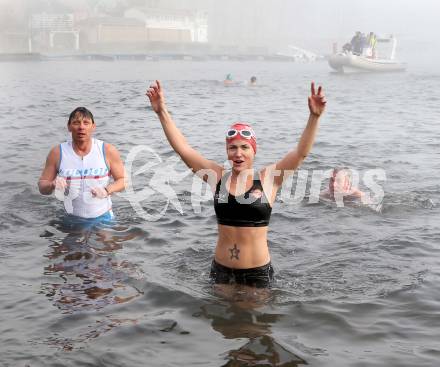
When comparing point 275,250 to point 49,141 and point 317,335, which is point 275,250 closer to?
point 317,335

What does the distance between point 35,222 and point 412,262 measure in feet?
21.6

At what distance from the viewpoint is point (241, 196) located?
6.42 metres

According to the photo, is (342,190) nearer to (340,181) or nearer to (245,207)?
(340,181)

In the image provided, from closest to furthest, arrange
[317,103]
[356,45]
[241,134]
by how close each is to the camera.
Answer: [317,103], [241,134], [356,45]

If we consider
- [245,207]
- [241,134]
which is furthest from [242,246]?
[241,134]

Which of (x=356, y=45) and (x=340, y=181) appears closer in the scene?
(x=340, y=181)

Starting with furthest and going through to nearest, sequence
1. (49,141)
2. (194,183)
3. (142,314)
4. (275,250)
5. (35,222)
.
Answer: (49,141)
(194,183)
(35,222)
(275,250)
(142,314)

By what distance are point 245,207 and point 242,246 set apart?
0.47m

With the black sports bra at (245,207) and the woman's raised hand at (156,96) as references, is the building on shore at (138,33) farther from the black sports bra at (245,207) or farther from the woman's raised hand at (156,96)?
the black sports bra at (245,207)

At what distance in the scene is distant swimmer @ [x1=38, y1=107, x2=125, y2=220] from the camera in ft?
28.1

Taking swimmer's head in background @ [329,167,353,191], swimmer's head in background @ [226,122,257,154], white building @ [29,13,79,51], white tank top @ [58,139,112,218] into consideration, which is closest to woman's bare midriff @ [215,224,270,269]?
swimmer's head in background @ [226,122,257,154]

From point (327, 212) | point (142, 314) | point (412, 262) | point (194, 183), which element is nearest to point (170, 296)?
point (142, 314)

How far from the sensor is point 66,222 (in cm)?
975

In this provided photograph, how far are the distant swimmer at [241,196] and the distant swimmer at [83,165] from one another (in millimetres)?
2310
